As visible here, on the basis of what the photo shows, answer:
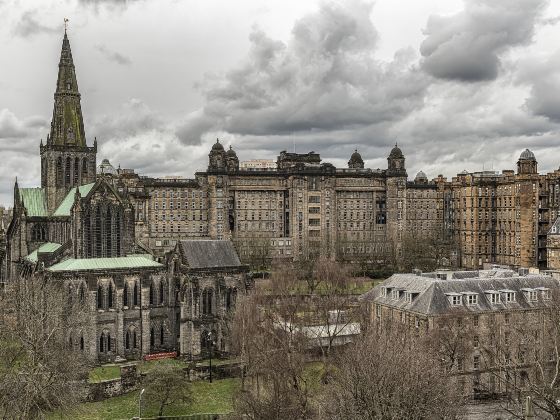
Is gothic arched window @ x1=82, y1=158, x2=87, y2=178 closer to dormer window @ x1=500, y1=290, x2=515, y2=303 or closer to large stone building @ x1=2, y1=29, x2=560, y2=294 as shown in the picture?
large stone building @ x1=2, y1=29, x2=560, y2=294

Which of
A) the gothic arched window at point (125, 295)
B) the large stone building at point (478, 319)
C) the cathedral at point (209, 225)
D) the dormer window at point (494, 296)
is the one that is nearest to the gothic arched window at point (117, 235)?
the cathedral at point (209, 225)

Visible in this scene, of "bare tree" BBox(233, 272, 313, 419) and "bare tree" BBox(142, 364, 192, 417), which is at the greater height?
"bare tree" BBox(233, 272, 313, 419)

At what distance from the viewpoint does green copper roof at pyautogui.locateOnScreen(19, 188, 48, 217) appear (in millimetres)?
82188

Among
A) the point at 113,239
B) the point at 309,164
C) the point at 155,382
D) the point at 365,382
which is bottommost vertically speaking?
the point at 155,382

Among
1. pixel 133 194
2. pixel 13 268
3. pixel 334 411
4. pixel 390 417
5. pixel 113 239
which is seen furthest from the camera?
pixel 133 194

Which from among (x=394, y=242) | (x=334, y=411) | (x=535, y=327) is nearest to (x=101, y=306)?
(x=334, y=411)

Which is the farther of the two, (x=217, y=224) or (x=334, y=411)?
(x=217, y=224)

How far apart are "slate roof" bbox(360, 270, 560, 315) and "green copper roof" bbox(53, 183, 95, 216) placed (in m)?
39.0

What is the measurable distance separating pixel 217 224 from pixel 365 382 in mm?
98657

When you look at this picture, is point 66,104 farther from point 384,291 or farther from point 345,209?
point 345,209

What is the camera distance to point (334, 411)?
125ft

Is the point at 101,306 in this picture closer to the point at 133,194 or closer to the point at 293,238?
the point at 133,194

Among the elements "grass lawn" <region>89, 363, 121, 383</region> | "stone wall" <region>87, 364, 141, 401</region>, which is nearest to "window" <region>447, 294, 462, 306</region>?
"stone wall" <region>87, 364, 141, 401</region>

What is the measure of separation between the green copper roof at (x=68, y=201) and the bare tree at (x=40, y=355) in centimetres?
1377
